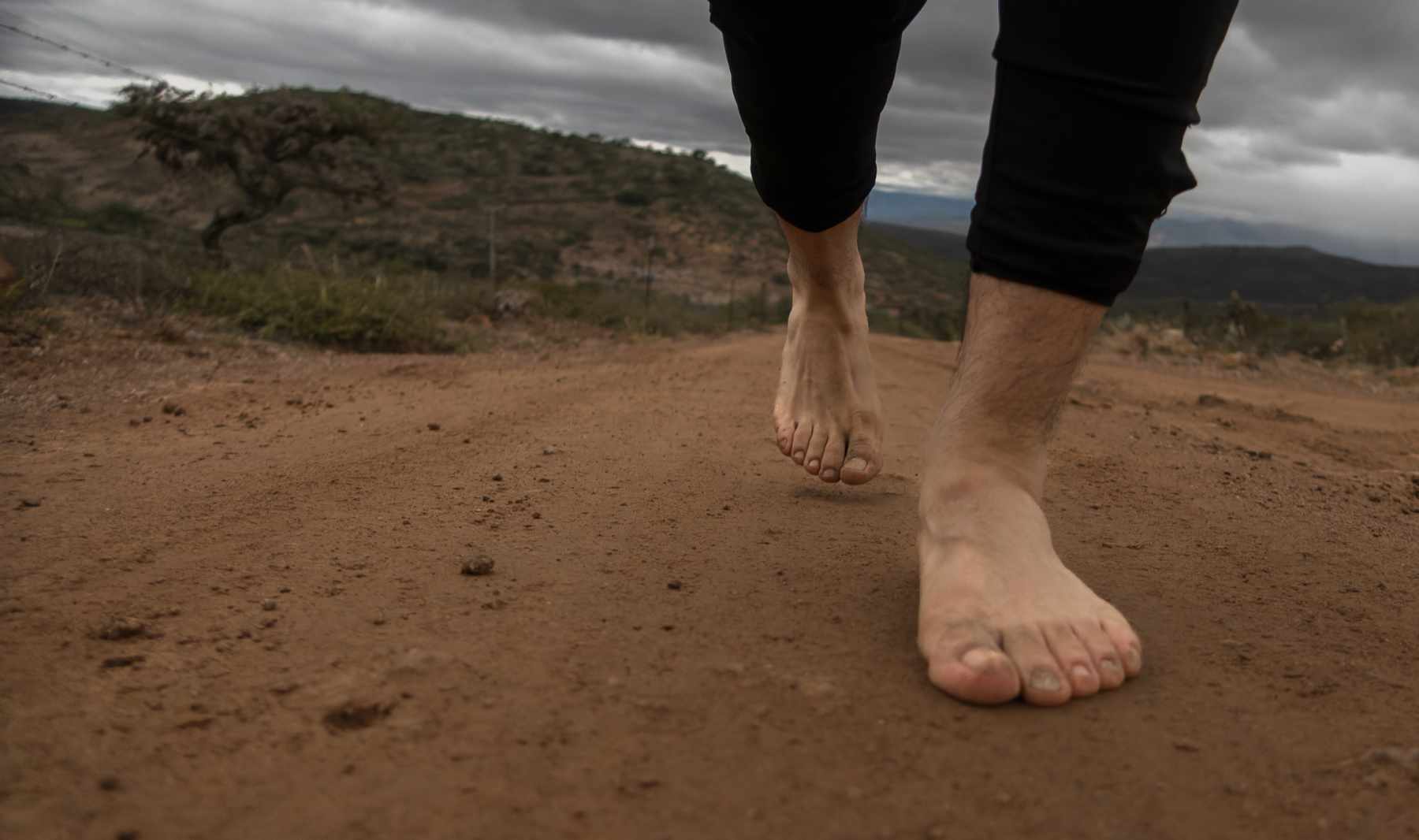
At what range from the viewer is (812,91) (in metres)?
1.67

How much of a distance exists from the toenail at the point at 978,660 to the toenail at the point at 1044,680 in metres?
0.05

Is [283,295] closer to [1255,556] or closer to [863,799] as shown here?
[1255,556]

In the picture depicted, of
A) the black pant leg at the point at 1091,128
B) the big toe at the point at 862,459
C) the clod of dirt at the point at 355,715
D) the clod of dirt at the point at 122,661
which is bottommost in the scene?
the clod of dirt at the point at 122,661

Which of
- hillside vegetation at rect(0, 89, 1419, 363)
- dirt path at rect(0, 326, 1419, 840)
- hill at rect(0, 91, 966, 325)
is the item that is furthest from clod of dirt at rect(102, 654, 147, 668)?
hill at rect(0, 91, 966, 325)

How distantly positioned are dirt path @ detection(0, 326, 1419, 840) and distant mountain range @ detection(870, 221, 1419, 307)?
119ft

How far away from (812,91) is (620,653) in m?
0.93

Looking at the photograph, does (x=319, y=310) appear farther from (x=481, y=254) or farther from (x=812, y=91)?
(x=481, y=254)

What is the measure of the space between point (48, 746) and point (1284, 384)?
7634mm

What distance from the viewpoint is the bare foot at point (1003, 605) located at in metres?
1.17

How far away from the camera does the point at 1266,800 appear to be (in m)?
0.95

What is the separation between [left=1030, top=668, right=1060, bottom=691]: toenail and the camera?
116 cm

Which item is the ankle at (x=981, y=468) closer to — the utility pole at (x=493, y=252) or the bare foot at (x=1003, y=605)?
the bare foot at (x=1003, y=605)

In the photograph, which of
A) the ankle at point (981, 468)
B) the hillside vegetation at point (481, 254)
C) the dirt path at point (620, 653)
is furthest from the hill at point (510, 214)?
the ankle at point (981, 468)

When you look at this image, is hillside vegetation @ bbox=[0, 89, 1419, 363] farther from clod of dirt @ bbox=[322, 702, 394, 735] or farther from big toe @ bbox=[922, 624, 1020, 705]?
big toe @ bbox=[922, 624, 1020, 705]
